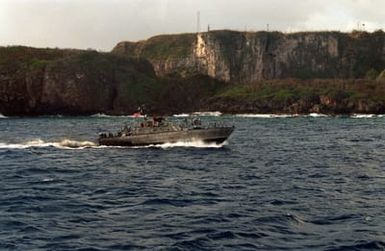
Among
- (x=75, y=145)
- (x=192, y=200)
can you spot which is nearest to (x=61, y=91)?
(x=75, y=145)

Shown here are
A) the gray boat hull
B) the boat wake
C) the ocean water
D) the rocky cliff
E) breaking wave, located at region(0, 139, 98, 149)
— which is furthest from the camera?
the rocky cliff

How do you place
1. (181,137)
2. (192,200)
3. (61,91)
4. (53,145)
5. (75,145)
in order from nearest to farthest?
(192,200), (181,137), (75,145), (53,145), (61,91)

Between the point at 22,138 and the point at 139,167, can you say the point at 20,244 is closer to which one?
the point at 139,167

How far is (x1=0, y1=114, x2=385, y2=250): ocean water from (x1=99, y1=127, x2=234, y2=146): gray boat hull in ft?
14.9

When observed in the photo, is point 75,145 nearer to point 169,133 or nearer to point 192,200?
point 169,133

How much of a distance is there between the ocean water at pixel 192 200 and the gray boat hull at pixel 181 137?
4.53m

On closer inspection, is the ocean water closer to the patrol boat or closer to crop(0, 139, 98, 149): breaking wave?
the patrol boat

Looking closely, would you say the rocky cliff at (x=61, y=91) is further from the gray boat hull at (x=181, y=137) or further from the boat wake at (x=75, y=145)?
the gray boat hull at (x=181, y=137)

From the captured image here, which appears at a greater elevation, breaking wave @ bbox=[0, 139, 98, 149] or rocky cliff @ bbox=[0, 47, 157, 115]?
rocky cliff @ bbox=[0, 47, 157, 115]

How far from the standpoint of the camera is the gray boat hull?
6462 cm

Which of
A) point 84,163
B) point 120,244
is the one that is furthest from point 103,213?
point 84,163

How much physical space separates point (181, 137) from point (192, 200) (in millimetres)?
31995

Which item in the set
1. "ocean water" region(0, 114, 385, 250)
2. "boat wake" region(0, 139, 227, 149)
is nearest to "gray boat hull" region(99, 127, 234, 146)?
"boat wake" region(0, 139, 227, 149)

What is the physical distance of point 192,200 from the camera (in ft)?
108
